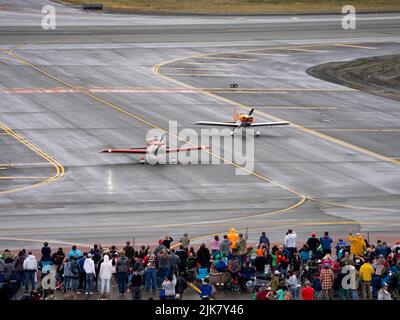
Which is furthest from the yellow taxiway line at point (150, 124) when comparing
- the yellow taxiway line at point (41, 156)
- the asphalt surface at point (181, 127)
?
the yellow taxiway line at point (41, 156)

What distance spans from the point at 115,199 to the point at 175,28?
70.3 meters

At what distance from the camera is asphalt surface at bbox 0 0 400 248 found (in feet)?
137

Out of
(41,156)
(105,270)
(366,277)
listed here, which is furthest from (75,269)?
(41,156)

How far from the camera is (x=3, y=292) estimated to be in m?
21.1

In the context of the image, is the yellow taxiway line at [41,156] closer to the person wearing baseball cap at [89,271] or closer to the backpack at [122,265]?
the person wearing baseball cap at [89,271]

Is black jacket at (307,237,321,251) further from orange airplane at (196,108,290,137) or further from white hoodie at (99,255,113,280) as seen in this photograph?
orange airplane at (196,108,290,137)

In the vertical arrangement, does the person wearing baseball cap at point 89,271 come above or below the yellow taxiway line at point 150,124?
below

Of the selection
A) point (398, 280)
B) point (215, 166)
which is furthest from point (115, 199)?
point (398, 280)

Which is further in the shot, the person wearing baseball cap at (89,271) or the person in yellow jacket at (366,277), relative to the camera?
the person wearing baseball cap at (89,271)

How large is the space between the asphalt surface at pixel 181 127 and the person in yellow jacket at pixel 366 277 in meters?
11.7

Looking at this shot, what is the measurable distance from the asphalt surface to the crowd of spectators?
300 inches

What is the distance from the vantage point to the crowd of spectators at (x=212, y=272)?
85.7ft
